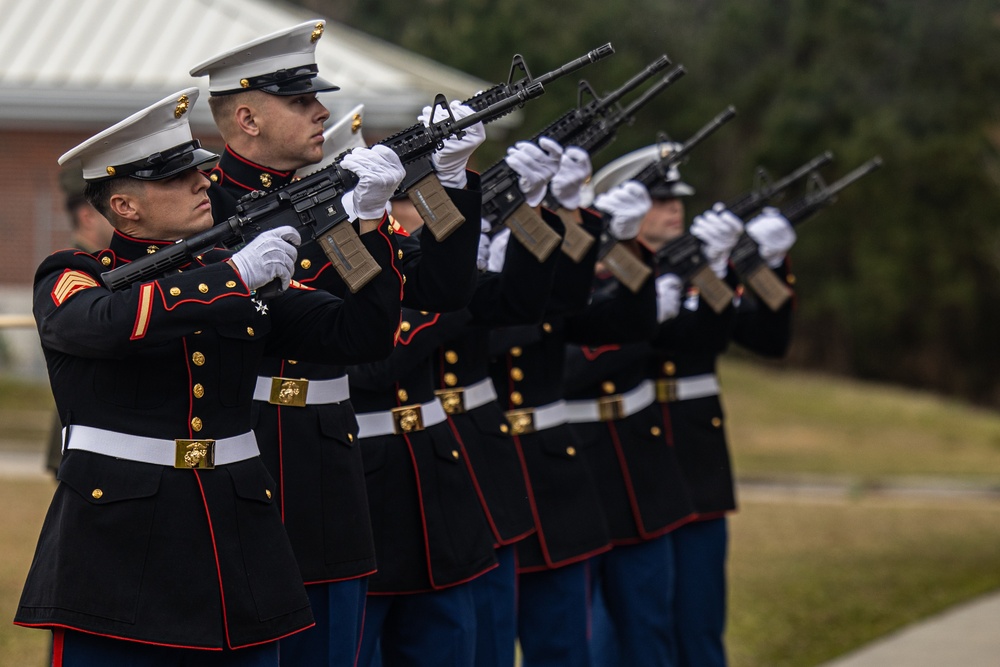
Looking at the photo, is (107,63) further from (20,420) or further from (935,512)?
(935,512)

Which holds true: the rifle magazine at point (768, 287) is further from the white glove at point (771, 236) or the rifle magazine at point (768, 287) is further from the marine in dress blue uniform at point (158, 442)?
the marine in dress blue uniform at point (158, 442)

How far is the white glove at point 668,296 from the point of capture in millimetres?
6051

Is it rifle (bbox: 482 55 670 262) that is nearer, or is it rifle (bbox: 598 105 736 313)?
rifle (bbox: 482 55 670 262)

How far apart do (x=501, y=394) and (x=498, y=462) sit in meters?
0.48

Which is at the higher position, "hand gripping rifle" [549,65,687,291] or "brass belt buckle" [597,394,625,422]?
"hand gripping rifle" [549,65,687,291]

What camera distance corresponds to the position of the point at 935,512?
40.9 feet

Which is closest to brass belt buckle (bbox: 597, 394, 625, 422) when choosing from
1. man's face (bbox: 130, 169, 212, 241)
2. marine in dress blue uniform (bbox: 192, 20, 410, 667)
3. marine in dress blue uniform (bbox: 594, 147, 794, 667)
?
marine in dress blue uniform (bbox: 594, 147, 794, 667)

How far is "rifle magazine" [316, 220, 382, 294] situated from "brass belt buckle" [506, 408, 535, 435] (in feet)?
5.25

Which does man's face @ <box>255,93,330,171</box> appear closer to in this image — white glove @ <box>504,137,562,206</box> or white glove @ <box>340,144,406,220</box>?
white glove @ <box>340,144,406,220</box>

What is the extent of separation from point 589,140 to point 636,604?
64.9 inches

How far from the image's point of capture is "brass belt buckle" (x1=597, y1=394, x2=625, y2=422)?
5855 millimetres

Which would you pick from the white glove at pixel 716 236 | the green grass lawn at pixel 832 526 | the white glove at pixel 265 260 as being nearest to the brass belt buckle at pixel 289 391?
the white glove at pixel 265 260

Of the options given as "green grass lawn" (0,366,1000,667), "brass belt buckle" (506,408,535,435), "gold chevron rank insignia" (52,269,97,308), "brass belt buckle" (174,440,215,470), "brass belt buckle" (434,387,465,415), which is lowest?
"green grass lawn" (0,366,1000,667)

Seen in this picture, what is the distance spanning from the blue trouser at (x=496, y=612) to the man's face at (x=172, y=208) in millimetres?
1594
